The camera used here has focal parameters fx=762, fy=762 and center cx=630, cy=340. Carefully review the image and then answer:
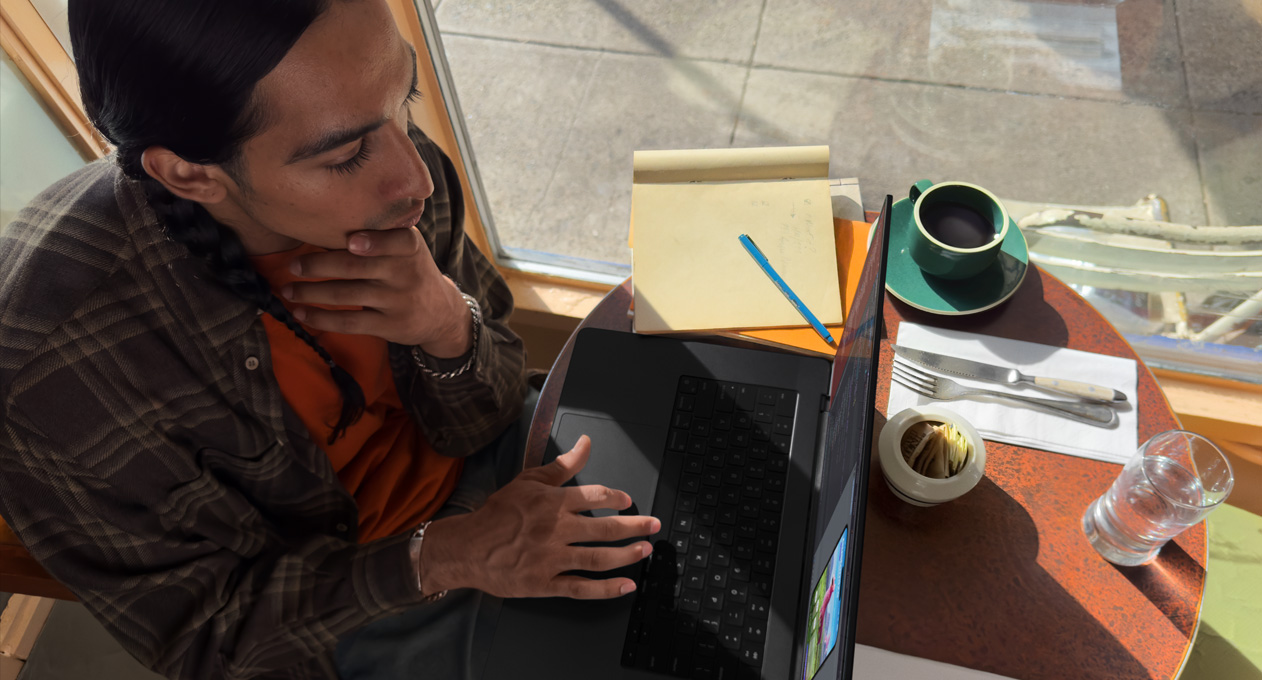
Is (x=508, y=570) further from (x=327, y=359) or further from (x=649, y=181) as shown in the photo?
(x=649, y=181)

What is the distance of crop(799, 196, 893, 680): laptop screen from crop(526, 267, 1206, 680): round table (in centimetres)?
9

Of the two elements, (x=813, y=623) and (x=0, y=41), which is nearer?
(x=813, y=623)

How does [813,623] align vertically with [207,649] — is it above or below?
above

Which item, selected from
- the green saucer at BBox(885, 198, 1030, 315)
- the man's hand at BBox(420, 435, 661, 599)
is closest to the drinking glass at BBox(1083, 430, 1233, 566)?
the green saucer at BBox(885, 198, 1030, 315)

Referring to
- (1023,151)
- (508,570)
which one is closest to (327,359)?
(508,570)

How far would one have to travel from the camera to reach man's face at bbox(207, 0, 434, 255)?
0.67m

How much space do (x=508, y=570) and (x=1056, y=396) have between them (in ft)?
2.31

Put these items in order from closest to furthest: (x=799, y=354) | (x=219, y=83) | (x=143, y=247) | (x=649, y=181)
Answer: (x=219, y=83), (x=143, y=247), (x=799, y=354), (x=649, y=181)

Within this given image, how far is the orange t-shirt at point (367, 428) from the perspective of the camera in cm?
92

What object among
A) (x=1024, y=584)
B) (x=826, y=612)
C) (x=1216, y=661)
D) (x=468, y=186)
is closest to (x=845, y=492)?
(x=826, y=612)

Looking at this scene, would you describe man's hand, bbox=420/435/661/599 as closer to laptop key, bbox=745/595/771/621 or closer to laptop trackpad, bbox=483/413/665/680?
laptop trackpad, bbox=483/413/665/680

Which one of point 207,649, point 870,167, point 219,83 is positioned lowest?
point 207,649

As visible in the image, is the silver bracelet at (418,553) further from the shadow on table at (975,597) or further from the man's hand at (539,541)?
the shadow on table at (975,597)

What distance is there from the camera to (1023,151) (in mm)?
1832
